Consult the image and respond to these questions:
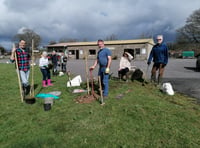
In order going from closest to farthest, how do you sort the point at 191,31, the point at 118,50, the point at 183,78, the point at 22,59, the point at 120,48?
1. the point at 22,59
2. the point at 183,78
3. the point at 120,48
4. the point at 118,50
5. the point at 191,31

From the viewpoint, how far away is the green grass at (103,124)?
2.49 meters

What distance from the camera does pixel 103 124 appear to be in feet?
10.1

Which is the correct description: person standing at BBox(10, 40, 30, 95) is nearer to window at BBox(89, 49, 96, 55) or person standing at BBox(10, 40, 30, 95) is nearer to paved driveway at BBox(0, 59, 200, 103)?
paved driveway at BBox(0, 59, 200, 103)

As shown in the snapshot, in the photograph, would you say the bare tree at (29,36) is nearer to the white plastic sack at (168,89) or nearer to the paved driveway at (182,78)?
the paved driveway at (182,78)

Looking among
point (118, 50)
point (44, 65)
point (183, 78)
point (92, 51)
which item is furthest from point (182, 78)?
point (92, 51)

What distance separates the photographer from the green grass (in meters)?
2.49

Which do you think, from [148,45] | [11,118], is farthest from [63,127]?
[148,45]

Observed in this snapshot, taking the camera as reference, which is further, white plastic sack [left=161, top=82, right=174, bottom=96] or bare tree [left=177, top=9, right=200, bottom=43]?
bare tree [left=177, top=9, right=200, bottom=43]

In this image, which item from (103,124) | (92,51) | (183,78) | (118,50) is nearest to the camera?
(103,124)

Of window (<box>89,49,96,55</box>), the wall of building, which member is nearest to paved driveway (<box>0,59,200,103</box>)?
A: the wall of building

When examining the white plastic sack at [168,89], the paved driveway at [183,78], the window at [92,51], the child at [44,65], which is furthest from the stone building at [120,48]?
the white plastic sack at [168,89]

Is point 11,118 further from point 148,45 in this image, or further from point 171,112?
point 148,45

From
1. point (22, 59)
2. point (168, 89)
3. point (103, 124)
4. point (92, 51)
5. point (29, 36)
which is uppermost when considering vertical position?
point (29, 36)

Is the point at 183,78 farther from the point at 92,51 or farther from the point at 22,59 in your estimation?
the point at 92,51
